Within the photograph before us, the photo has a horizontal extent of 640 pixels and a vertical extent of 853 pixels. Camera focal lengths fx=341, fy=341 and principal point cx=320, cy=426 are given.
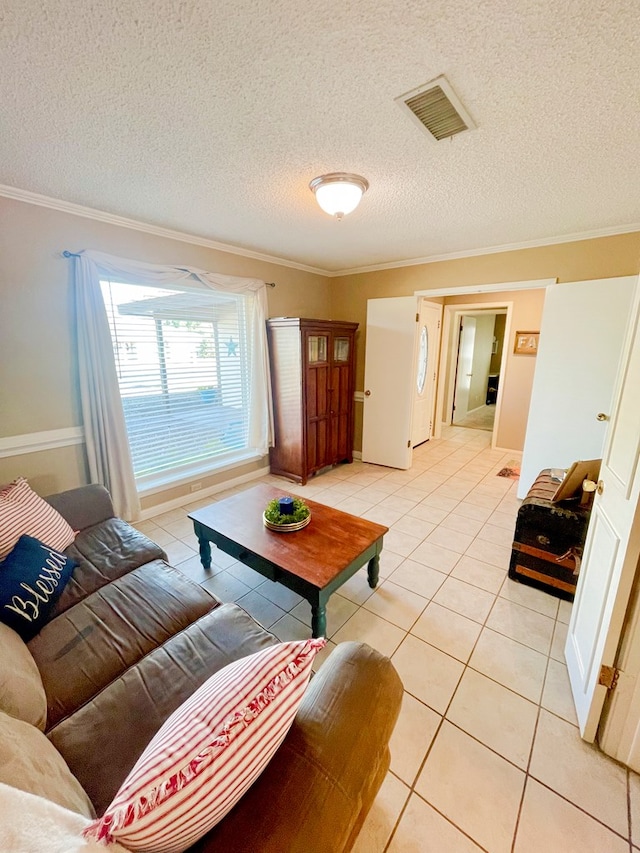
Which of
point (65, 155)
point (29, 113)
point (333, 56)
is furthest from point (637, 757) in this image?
point (65, 155)

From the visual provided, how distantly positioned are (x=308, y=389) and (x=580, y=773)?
314 cm

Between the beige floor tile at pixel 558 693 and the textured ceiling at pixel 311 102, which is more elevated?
the textured ceiling at pixel 311 102

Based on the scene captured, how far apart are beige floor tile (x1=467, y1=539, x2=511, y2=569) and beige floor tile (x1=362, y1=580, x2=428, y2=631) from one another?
677 mm

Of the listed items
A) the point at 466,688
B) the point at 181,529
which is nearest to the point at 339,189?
the point at 466,688

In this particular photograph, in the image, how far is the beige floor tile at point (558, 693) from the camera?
56.2 inches

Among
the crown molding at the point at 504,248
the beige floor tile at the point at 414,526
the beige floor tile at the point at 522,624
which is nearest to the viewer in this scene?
the beige floor tile at the point at 522,624

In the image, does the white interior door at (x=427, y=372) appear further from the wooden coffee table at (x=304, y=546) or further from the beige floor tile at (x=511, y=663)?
the beige floor tile at (x=511, y=663)

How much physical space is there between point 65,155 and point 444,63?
1777 millimetres

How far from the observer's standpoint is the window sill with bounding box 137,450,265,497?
3029 millimetres

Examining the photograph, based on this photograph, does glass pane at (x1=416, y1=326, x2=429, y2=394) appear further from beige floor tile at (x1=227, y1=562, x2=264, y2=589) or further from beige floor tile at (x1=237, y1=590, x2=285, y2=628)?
beige floor tile at (x1=237, y1=590, x2=285, y2=628)

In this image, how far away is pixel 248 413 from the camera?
12.4ft

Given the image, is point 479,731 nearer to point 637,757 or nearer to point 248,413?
point 637,757

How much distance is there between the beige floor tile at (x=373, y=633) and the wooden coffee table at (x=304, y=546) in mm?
174

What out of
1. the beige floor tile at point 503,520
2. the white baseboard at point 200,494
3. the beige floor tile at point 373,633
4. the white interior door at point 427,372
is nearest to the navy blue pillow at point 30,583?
the beige floor tile at point 373,633
